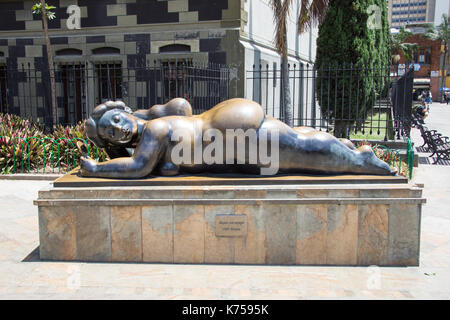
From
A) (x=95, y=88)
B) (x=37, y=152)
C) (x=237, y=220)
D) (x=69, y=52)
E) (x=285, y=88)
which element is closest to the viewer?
(x=237, y=220)

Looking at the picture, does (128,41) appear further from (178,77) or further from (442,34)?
(442,34)

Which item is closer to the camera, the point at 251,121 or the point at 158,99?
the point at 251,121

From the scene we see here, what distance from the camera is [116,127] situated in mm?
4254

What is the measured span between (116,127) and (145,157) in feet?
1.45

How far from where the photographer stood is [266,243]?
414 centimetres

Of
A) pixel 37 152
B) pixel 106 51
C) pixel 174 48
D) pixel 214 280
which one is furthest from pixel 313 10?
pixel 214 280

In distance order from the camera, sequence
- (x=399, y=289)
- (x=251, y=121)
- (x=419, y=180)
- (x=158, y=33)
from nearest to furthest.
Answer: (x=399, y=289)
(x=251, y=121)
(x=419, y=180)
(x=158, y=33)

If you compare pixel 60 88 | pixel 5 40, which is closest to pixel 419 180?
pixel 60 88

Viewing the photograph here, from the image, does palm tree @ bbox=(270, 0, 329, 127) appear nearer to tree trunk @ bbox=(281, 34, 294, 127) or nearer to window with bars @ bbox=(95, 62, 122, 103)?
tree trunk @ bbox=(281, 34, 294, 127)

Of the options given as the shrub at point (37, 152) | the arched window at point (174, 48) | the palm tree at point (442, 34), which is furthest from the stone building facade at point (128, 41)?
the palm tree at point (442, 34)

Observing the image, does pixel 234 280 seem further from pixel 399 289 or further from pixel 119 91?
pixel 119 91

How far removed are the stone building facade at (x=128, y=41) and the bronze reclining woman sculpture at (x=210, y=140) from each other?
24.4 ft

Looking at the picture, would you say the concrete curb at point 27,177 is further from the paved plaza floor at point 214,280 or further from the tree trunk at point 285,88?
the tree trunk at point 285,88

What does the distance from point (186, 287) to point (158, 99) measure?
9.92m
